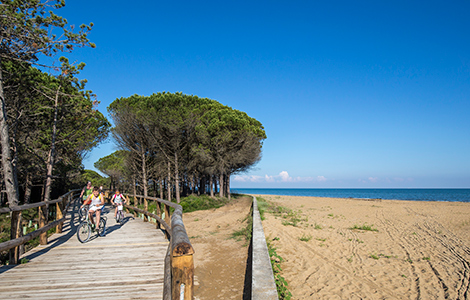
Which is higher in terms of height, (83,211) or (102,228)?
(83,211)

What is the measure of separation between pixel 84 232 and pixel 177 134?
1587cm

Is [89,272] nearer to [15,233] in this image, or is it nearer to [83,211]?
[15,233]

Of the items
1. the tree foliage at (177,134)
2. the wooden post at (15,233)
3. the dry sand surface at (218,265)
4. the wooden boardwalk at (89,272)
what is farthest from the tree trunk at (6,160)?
the tree foliage at (177,134)

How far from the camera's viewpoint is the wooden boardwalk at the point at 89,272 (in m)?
3.44

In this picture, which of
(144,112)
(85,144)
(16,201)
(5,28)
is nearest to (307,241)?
(16,201)

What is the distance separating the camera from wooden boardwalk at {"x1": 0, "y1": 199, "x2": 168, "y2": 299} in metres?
3.44

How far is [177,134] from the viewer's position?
21.9 metres

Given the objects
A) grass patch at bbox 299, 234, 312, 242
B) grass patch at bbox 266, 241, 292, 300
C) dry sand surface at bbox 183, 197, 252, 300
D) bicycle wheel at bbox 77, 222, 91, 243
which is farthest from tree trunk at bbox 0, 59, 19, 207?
grass patch at bbox 299, 234, 312, 242

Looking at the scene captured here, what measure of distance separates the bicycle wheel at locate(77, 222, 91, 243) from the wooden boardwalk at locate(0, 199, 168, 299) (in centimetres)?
15

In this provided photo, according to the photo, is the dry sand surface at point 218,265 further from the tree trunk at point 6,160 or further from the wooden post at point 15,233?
the tree trunk at point 6,160

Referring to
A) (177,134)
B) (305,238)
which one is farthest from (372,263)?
(177,134)

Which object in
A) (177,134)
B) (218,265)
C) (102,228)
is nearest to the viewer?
(218,265)

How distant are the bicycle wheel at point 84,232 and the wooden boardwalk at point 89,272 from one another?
Answer: 154 mm

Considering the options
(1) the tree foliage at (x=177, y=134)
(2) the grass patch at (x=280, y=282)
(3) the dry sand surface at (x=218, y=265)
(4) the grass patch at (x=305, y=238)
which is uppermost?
(1) the tree foliage at (x=177, y=134)
